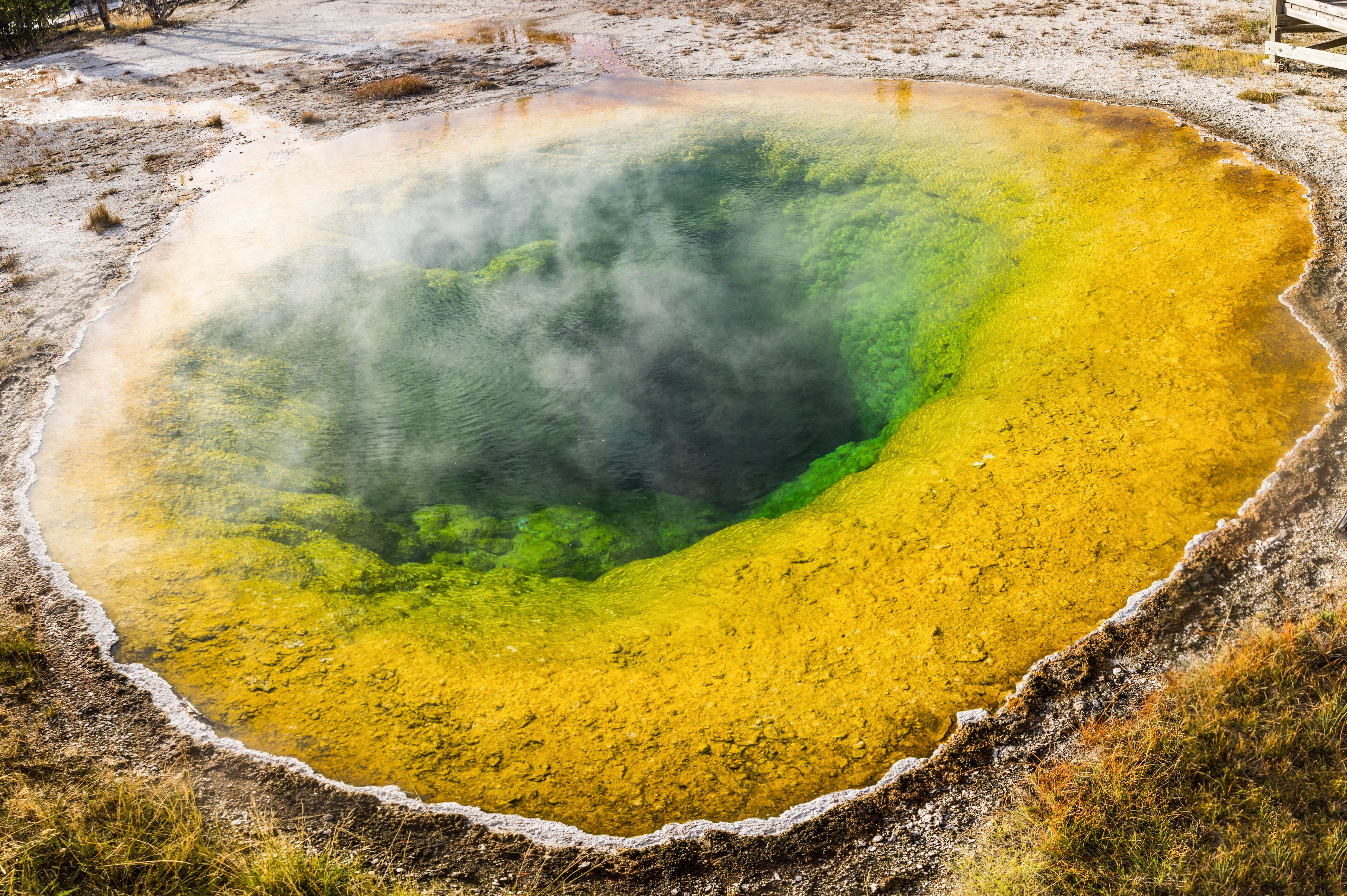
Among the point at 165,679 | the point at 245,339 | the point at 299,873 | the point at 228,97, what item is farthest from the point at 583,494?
the point at 228,97

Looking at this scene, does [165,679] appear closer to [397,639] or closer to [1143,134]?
[397,639]

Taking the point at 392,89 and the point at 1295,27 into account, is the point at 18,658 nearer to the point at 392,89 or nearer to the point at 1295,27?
the point at 392,89

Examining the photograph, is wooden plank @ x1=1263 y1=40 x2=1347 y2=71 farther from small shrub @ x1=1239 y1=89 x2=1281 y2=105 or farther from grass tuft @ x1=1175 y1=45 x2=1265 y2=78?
small shrub @ x1=1239 y1=89 x2=1281 y2=105

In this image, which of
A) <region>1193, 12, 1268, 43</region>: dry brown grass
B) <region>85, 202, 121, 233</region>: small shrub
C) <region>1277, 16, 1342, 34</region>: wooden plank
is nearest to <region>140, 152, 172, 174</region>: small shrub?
<region>85, 202, 121, 233</region>: small shrub

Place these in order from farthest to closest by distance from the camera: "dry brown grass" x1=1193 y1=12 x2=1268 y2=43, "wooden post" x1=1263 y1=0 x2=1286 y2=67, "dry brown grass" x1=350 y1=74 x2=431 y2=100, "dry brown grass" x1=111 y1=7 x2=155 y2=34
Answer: "dry brown grass" x1=111 y1=7 x2=155 y2=34 → "dry brown grass" x1=350 y1=74 x2=431 y2=100 → "dry brown grass" x1=1193 y1=12 x2=1268 y2=43 → "wooden post" x1=1263 y1=0 x2=1286 y2=67

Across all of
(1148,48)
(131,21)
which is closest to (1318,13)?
(1148,48)
